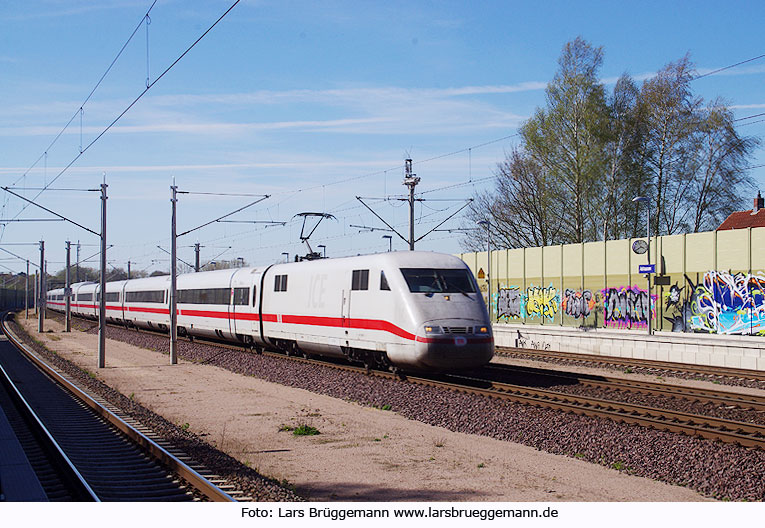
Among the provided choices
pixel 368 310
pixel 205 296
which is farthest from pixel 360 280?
pixel 205 296

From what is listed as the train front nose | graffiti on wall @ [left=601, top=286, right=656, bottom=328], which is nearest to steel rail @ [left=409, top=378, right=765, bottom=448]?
the train front nose

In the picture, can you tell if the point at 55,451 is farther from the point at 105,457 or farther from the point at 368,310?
the point at 368,310

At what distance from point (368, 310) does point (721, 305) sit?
1455 centimetres

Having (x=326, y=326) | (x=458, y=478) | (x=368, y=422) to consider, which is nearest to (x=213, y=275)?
(x=326, y=326)

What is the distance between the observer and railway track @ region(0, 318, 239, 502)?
27.9 ft

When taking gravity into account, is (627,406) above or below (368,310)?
below

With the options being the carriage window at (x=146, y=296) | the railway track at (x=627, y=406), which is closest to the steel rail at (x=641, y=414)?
the railway track at (x=627, y=406)

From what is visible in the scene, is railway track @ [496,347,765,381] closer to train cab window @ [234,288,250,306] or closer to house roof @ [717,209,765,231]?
train cab window @ [234,288,250,306]

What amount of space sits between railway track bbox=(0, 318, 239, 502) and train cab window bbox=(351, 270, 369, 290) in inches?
261

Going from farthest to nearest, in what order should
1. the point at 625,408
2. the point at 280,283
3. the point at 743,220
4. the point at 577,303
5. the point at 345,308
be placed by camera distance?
the point at 743,220, the point at 577,303, the point at 280,283, the point at 345,308, the point at 625,408

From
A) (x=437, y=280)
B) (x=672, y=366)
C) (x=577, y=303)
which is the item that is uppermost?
(x=437, y=280)

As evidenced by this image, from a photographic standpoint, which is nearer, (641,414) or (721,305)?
(641,414)

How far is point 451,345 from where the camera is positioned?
16.5 m

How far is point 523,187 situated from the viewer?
46.8 metres
